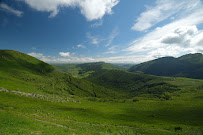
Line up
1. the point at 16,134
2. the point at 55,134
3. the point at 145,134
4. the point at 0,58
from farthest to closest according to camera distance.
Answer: the point at 0,58, the point at 145,134, the point at 55,134, the point at 16,134

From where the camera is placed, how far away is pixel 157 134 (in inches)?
1063

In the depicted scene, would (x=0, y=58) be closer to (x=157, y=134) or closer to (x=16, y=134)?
(x=16, y=134)

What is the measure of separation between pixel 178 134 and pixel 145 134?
10088 millimetres

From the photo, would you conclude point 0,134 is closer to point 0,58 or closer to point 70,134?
point 70,134

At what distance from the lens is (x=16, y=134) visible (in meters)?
14.0

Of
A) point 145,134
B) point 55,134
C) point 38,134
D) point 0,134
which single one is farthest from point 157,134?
point 0,134

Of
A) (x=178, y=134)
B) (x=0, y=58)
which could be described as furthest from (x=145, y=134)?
(x=0, y=58)

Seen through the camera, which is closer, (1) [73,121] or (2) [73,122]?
(2) [73,122]

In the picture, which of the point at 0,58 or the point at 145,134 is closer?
the point at 145,134

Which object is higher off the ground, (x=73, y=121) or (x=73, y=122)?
(x=73, y=122)

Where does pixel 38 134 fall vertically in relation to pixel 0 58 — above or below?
below

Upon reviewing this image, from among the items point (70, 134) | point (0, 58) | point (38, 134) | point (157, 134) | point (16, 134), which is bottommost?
point (157, 134)

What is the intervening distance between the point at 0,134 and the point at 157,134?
36.3 meters

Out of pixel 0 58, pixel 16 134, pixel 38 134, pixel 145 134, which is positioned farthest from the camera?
pixel 0 58
